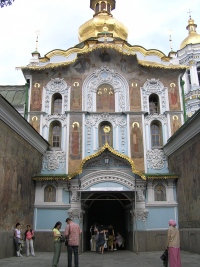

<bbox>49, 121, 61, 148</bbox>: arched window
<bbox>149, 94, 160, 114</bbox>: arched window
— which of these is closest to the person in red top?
<bbox>49, 121, 61, 148</bbox>: arched window

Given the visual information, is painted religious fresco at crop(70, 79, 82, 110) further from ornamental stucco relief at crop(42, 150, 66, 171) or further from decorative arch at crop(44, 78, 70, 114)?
ornamental stucco relief at crop(42, 150, 66, 171)

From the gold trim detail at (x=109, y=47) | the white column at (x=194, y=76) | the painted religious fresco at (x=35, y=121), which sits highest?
the white column at (x=194, y=76)

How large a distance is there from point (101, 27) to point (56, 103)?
771 cm

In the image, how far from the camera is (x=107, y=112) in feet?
62.3

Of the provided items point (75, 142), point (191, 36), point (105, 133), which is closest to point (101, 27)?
point (105, 133)

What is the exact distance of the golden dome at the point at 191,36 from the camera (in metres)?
42.7

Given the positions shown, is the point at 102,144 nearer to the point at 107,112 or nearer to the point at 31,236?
the point at 107,112

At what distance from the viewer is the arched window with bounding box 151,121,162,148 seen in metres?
18.7

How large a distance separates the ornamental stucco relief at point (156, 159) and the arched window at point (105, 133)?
7.42ft

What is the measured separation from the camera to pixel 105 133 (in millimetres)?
18812

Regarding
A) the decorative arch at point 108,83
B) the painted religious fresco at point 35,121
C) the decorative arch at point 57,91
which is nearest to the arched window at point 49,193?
the painted religious fresco at point 35,121

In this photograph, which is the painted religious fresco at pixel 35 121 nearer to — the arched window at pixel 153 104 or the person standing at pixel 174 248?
the arched window at pixel 153 104

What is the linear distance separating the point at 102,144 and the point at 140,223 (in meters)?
4.72

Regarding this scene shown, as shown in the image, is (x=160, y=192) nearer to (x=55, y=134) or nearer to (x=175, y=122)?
(x=175, y=122)
